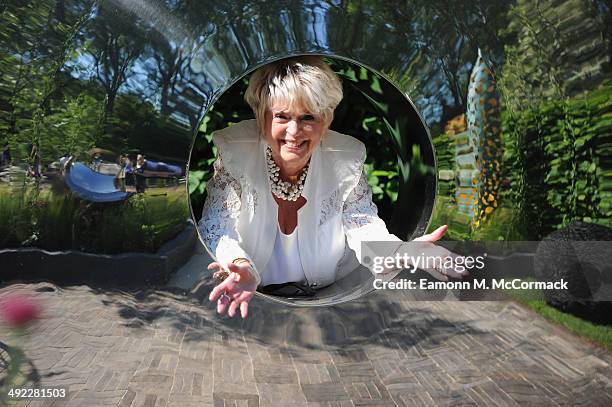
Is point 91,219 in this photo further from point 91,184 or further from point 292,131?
point 292,131

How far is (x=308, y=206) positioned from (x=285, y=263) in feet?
0.78

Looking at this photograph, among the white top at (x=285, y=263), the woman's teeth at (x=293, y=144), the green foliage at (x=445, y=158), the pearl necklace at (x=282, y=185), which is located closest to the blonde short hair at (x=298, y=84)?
the woman's teeth at (x=293, y=144)

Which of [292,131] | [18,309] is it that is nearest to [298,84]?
[292,131]

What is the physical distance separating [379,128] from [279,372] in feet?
3.66

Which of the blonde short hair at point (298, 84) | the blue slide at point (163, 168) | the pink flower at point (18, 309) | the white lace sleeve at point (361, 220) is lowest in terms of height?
the pink flower at point (18, 309)

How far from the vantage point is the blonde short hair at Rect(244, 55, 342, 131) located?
2.07 meters

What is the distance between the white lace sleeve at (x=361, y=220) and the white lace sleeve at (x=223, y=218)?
38cm

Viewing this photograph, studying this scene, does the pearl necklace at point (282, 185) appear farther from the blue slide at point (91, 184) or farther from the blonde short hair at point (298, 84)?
the blue slide at point (91, 184)

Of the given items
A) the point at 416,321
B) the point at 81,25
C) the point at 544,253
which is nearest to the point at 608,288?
the point at 544,253

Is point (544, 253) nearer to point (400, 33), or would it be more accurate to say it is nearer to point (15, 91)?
point (400, 33)

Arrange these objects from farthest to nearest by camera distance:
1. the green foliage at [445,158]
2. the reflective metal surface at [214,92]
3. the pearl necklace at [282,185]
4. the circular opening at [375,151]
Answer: the pearl necklace at [282,185] < the circular opening at [375,151] < the green foliage at [445,158] < the reflective metal surface at [214,92]

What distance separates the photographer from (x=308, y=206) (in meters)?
2.38

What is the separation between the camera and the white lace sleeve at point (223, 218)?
203cm

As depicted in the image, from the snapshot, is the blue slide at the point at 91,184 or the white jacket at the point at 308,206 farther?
the white jacket at the point at 308,206
